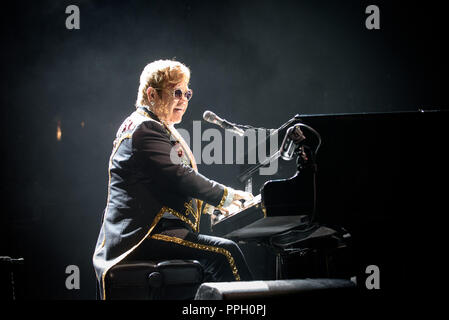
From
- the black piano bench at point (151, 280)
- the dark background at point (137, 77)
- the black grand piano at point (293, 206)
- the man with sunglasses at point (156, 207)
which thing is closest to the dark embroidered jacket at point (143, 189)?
the man with sunglasses at point (156, 207)

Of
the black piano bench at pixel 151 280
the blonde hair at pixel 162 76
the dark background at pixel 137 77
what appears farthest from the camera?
the dark background at pixel 137 77

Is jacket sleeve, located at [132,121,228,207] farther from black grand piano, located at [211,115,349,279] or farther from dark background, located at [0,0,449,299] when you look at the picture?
dark background, located at [0,0,449,299]

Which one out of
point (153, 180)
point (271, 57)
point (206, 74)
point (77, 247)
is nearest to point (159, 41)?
point (206, 74)

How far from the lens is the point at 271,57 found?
4.45 meters

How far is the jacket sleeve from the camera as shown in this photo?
6.65 feet

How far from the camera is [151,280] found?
1822mm

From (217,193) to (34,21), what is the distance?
3.32 meters

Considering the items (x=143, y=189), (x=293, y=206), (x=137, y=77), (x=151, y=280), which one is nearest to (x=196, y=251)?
(x=151, y=280)

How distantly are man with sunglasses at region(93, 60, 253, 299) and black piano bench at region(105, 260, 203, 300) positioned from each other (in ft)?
0.32

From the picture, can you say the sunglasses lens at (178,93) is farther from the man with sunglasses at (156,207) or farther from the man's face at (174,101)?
the man with sunglasses at (156,207)

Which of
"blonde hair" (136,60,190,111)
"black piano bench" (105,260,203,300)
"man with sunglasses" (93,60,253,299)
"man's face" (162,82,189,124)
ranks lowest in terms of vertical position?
"black piano bench" (105,260,203,300)

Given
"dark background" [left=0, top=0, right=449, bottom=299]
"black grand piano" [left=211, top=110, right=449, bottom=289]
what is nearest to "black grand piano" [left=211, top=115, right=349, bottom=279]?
"black grand piano" [left=211, top=110, right=449, bottom=289]

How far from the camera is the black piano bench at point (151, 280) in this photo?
5.96 ft

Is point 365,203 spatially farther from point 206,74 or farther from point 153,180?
point 206,74
